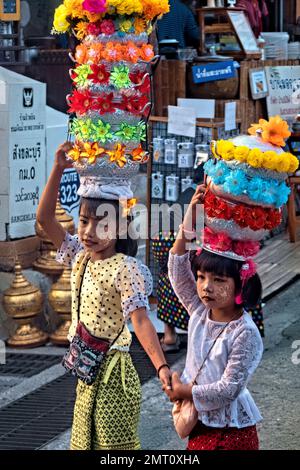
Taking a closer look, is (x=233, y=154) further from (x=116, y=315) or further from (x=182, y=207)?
(x=182, y=207)

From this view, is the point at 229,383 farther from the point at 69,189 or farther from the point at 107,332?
the point at 69,189

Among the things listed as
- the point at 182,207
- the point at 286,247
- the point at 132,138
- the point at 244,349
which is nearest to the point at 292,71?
the point at 286,247

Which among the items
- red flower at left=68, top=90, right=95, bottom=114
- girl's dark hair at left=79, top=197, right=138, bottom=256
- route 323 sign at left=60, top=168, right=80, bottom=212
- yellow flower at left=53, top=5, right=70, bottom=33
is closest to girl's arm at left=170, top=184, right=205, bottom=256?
girl's dark hair at left=79, top=197, right=138, bottom=256

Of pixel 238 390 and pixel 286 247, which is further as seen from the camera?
pixel 286 247

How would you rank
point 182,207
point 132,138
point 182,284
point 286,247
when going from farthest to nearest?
1. point 286,247
2. point 182,207
3. point 132,138
4. point 182,284

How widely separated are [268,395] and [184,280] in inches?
101

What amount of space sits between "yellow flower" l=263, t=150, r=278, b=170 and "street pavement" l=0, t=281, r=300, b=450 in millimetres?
2295

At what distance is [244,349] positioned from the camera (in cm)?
441

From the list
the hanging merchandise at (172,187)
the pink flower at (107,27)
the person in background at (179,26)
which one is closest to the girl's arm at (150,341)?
the pink flower at (107,27)

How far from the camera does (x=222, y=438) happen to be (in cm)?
451

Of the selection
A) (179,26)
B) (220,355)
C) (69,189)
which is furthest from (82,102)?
(179,26)

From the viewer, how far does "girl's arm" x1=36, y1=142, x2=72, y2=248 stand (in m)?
5.05

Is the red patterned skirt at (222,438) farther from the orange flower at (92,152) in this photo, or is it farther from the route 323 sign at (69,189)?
the route 323 sign at (69,189)
